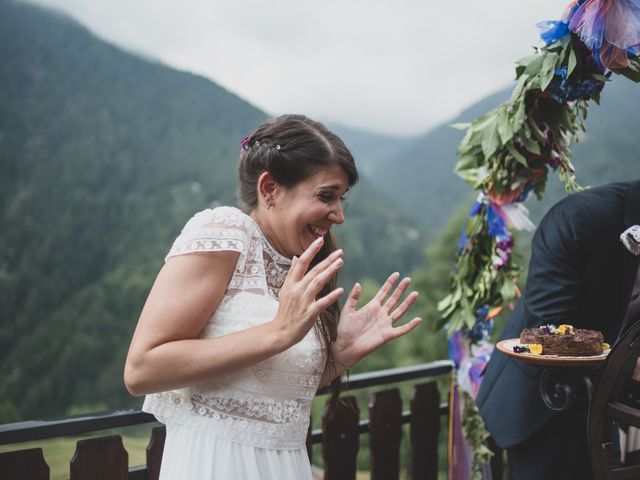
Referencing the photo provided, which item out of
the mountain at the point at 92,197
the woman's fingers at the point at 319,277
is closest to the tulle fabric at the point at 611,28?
the woman's fingers at the point at 319,277

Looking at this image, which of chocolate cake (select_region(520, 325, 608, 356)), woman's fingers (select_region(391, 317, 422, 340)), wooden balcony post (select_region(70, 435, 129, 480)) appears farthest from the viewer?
wooden balcony post (select_region(70, 435, 129, 480))

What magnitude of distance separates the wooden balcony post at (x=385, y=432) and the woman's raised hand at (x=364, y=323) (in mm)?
1196

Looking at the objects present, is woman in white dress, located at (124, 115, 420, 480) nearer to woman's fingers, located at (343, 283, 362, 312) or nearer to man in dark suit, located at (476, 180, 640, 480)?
woman's fingers, located at (343, 283, 362, 312)

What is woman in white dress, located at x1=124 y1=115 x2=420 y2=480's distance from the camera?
4.10ft

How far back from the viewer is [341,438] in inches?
102

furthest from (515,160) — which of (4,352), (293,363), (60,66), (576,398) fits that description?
(60,66)

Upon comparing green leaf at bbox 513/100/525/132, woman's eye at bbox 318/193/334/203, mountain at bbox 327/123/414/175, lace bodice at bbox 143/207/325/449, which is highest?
mountain at bbox 327/123/414/175

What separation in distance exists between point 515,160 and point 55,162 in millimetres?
22866

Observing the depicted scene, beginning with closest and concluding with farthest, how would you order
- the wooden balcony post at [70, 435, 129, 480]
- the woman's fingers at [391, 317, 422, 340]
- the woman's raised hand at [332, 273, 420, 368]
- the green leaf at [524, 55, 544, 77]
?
the woman's fingers at [391, 317, 422, 340] < the woman's raised hand at [332, 273, 420, 368] < the wooden balcony post at [70, 435, 129, 480] < the green leaf at [524, 55, 544, 77]

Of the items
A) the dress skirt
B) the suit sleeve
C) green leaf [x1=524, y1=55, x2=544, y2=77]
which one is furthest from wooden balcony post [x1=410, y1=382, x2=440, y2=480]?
the dress skirt

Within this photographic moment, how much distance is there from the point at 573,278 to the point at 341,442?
1209 mm

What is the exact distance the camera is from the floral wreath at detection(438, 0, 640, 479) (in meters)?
2.09

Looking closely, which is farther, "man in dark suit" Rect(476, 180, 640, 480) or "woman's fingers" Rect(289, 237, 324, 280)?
"man in dark suit" Rect(476, 180, 640, 480)

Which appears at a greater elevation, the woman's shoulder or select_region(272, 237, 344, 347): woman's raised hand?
the woman's shoulder
